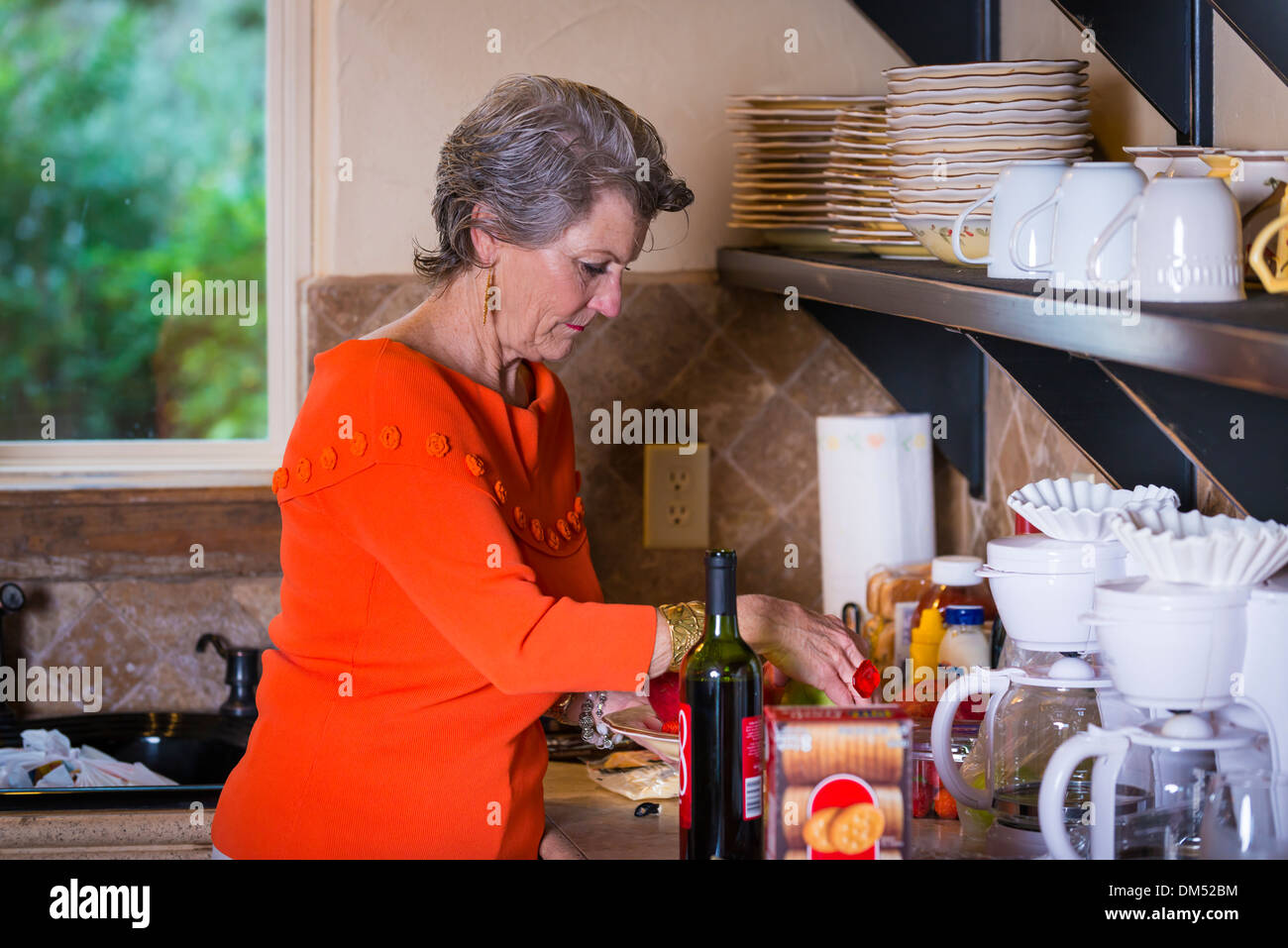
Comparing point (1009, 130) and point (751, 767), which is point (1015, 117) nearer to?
point (1009, 130)

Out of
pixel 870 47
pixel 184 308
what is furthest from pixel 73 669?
pixel 870 47

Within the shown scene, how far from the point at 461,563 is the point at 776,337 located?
1.07 metres

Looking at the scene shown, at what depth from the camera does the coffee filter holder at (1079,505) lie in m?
1.18

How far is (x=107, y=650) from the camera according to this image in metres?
2.11

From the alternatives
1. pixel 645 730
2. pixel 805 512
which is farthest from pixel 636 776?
pixel 805 512

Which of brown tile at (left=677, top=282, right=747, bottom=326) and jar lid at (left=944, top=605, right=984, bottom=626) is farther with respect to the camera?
brown tile at (left=677, top=282, right=747, bottom=326)

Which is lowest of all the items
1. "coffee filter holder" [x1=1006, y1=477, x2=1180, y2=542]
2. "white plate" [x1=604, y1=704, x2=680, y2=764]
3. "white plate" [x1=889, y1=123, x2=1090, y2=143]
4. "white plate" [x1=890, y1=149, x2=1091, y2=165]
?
"white plate" [x1=604, y1=704, x2=680, y2=764]

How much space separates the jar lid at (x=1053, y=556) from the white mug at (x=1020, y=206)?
23cm

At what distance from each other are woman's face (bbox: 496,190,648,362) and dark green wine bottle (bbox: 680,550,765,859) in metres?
0.44

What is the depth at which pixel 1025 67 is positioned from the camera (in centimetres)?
134

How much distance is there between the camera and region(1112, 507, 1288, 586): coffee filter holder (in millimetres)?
979

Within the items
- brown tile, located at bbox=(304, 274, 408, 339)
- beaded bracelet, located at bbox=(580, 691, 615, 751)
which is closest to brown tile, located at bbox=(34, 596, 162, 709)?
brown tile, located at bbox=(304, 274, 408, 339)

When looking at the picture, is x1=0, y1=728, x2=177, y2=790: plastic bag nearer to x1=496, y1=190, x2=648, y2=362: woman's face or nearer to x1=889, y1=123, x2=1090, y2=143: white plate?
x1=496, y1=190, x2=648, y2=362: woman's face
